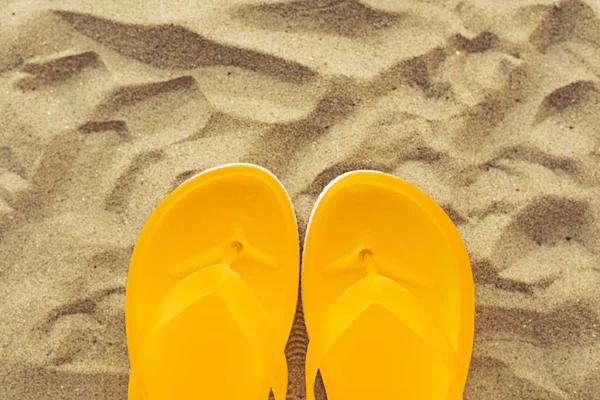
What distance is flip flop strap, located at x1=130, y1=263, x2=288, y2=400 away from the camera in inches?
30.4

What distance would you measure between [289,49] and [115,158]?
16.6 inches

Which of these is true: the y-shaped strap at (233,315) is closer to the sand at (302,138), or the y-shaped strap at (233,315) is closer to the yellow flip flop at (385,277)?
the yellow flip flop at (385,277)

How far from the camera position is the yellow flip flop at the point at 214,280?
0.84m

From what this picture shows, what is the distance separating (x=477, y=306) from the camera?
103cm

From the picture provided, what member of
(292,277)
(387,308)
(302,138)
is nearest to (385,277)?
(387,308)

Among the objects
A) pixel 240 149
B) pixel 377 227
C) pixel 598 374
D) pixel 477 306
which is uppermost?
pixel 240 149

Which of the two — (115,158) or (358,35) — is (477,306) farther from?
(115,158)

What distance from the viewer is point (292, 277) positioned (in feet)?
3.28

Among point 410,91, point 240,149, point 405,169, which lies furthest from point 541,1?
point 240,149

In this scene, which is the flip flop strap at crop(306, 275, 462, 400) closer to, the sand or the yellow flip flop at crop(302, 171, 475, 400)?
the yellow flip flop at crop(302, 171, 475, 400)

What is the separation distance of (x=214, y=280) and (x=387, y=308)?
276 mm

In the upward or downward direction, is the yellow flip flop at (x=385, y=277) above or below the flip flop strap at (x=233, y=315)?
below

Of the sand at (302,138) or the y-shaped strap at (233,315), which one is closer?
the y-shaped strap at (233,315)

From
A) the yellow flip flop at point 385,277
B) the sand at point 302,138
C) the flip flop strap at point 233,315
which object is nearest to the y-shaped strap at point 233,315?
the flip flop strap at point 233,315
